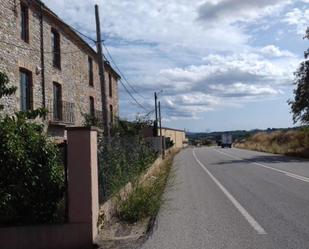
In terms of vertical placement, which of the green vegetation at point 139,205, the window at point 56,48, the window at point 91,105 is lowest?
the green vegetation at point 139,205

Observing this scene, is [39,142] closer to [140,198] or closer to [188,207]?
[140,198]

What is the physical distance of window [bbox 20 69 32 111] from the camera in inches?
789

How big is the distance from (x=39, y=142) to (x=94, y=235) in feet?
6.06

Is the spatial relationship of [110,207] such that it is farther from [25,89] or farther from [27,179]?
[25,89]

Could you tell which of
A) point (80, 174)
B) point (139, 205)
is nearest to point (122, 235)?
point (80, 174)

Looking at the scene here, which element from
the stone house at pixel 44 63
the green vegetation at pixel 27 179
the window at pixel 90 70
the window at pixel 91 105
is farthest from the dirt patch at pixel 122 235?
the window at pixel 90 70

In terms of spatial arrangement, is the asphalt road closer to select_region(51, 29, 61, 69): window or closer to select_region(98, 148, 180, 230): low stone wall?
select_region(98, 148, 180, 230): low stone wall

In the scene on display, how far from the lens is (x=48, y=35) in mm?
22969

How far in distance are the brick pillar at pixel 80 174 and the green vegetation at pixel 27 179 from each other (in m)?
0.35

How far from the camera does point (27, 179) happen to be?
8.61 meters

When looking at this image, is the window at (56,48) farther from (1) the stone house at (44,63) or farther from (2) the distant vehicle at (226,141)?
(2) the distant vehicle at (226,141)

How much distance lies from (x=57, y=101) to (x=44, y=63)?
264 centimetres

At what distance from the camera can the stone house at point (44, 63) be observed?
731 inches

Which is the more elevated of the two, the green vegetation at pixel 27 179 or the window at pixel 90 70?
the window at pixel 90 70
